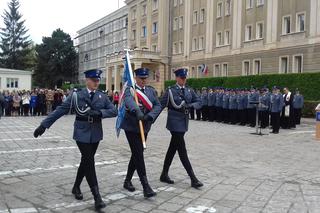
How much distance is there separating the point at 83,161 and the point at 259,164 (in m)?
5.05

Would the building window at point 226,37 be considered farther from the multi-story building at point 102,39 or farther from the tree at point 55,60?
the tree at point 55,60

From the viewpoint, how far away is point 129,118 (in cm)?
698

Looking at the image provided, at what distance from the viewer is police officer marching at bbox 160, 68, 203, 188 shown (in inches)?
298

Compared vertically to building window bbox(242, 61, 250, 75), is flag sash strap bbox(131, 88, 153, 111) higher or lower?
lower

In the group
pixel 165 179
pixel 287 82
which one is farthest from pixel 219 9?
pixel 165 179

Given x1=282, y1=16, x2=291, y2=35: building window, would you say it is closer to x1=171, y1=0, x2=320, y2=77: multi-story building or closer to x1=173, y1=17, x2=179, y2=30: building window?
x1=171, y1=0, x2=320, y2=77: multi-story building

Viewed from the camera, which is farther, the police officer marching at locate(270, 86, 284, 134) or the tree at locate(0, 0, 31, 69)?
the tree at locate(0, 0, 31, 69)

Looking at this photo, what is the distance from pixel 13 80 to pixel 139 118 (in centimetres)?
5883

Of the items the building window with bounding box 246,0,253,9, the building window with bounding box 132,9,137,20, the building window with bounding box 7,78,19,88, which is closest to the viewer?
the building window with bounding box 246,0,253,9

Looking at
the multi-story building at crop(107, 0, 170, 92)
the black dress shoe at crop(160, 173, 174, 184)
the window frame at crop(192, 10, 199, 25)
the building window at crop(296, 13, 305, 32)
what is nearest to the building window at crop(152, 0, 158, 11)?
the multi-story building at crop(107, 0, 170, 92)

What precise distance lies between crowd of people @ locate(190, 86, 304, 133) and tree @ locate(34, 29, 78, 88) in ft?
A: 231

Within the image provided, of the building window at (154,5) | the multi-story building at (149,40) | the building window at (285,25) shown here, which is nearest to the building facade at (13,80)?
the multi-story building at (149,40)

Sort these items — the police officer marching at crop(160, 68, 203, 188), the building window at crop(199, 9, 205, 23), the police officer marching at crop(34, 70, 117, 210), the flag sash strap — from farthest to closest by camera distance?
the building window at crop(199, 9, 205, 23), the police officer marching at crop(160, 68, 203, 188), the flag sash strap, the police officer marching at crop(34, 70, 117, 210)

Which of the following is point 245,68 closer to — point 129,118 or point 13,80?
point 129,118
